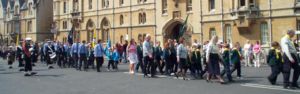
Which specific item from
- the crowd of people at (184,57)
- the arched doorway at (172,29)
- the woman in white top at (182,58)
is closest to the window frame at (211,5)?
the arched doorway at (172,29)

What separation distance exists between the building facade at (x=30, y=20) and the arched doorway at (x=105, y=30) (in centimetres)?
2073

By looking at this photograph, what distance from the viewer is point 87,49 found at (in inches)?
953

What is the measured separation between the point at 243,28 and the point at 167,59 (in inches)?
831

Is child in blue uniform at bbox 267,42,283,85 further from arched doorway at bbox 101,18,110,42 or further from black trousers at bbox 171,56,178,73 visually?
arched doorway at bbox 101,18,110,42

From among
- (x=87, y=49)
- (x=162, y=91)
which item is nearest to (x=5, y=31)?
(x=87, y=49)

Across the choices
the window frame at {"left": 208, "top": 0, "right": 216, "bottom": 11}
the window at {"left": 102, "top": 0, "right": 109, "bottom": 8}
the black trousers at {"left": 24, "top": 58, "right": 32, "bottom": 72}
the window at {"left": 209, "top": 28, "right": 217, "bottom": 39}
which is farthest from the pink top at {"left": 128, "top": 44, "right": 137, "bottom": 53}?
the window at {"left": 102, "top": 0, "right": 109, "bottom": 8}

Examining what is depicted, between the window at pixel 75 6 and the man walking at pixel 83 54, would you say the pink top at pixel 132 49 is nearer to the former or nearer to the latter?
the man walking at pixel 83 54

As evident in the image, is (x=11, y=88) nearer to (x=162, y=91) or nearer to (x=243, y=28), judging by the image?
(x=162, y=91)

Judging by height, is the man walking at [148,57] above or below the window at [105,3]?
below

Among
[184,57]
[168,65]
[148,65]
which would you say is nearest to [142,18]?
[168,65]

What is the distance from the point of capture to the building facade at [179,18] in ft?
120

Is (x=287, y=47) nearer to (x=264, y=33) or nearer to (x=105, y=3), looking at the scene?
(x=264, y=33)

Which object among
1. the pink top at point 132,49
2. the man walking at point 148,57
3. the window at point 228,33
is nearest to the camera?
the man walking at point 148,57

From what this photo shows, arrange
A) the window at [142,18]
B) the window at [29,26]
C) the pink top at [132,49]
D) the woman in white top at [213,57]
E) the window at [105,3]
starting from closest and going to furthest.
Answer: the woman in white top at [213,57]
the pink top at [132,49]
the window at [142,18]
the window at [105,3]
the window at [29,26]
